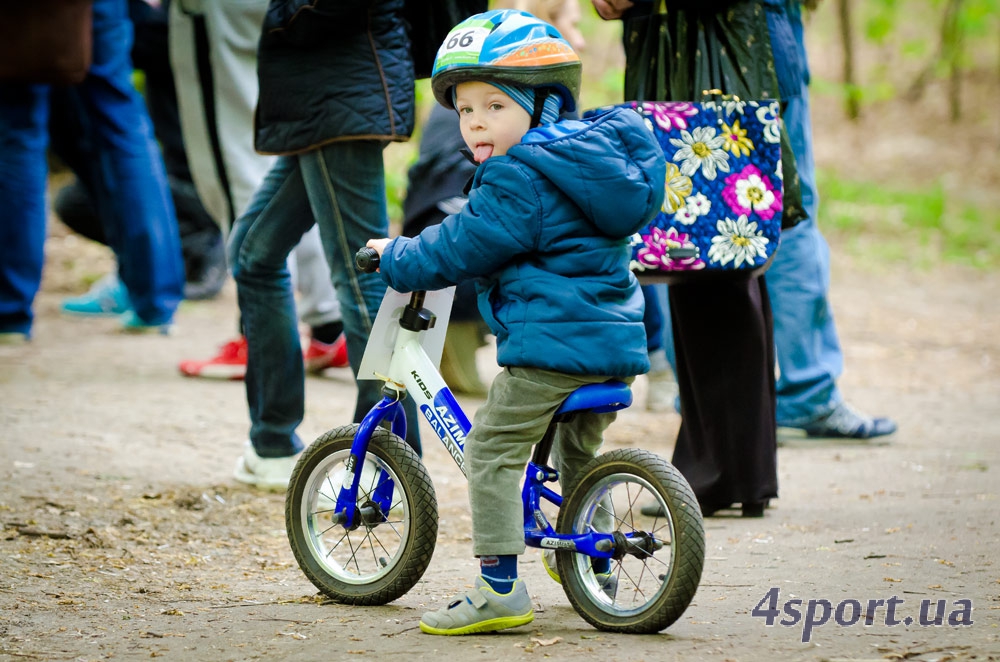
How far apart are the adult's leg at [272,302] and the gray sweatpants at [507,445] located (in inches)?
53.8

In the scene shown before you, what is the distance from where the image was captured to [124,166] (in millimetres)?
6852

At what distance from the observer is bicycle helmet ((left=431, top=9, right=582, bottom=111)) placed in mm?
3006

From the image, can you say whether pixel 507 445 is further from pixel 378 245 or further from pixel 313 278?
pixel 313 278

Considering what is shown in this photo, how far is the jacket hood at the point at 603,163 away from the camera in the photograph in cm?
290

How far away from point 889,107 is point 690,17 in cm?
1540

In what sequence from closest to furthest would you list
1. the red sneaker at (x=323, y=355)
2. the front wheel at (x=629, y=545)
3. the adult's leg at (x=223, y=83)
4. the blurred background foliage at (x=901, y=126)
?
the front wheel at (x=629, y=545)
the adult's leg at (x=223, y=83)
the red sneaker at (x=323, y=355)
the blurred background foliage at (x=901, y=126)

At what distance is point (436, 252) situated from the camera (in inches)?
118

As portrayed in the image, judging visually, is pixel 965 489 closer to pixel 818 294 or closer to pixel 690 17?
pixel 818 294

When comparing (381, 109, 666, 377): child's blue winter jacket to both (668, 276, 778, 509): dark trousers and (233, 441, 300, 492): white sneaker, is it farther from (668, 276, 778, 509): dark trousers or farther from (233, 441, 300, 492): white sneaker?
(233, 441, 300, 492): white sneaker

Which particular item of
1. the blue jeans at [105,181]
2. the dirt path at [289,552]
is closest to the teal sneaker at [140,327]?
the blue jeans at [105,181]

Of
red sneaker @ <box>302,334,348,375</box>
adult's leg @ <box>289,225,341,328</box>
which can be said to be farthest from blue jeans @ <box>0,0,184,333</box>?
adult's leg @ <box>289,225,341,328</box>

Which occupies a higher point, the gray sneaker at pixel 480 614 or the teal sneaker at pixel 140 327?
the gray sneaker at pixel 480 614

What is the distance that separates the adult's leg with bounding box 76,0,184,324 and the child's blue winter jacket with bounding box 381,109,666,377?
13.7ft

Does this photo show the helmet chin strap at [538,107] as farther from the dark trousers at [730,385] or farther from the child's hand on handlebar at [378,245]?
the dark trousers at [730,385]
